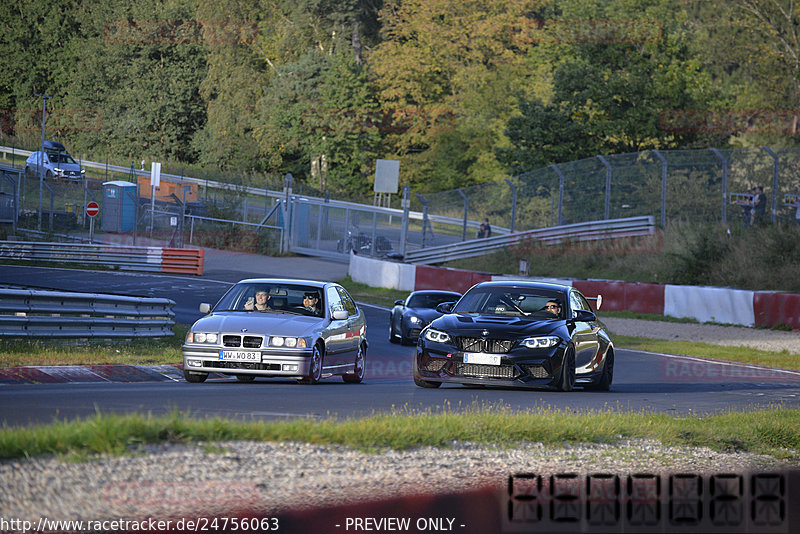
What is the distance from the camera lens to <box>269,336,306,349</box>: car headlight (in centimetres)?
1384

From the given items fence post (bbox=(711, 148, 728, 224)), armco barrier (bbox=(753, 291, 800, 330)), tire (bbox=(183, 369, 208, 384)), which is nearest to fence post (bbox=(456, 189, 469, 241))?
fence post (bbox=(711, 148, 728, 224))

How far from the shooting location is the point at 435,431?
30.2ft

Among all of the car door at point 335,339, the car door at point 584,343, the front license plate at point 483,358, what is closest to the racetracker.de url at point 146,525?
the front license plate at point 483,358

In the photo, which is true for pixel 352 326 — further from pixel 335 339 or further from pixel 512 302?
pixel 512 302

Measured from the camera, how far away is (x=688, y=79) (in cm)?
4950

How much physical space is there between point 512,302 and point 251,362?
11.7ft

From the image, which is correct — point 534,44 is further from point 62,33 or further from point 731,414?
point 731,414

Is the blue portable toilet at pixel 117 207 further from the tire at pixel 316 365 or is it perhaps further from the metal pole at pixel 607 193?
the tire at pixel 316 365

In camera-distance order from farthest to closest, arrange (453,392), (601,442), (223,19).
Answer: (223,19) < (453,392) < (601,442)

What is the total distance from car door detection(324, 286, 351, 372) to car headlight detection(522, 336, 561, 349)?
2639 millimetres

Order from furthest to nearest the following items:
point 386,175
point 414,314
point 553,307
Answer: point 386,175 → point 414,314 → point 553,307

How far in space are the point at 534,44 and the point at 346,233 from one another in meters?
27.4

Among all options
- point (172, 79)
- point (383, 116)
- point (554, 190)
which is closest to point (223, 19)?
point (172, 79)

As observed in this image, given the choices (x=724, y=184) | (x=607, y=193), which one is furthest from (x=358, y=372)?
(x=607, y=193)
